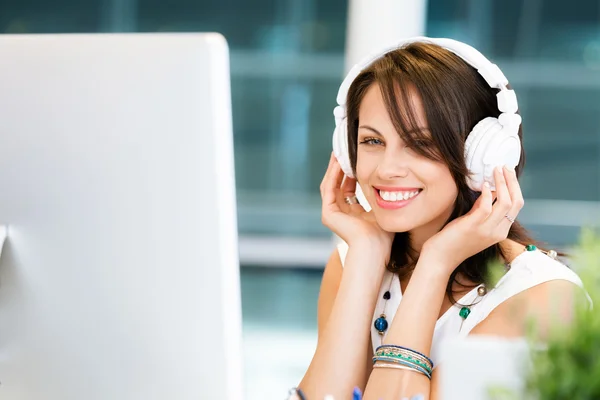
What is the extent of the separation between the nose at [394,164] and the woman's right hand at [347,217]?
17 centimetres

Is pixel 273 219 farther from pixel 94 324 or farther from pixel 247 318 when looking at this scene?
pixel 94 324

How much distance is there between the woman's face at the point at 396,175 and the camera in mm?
1519

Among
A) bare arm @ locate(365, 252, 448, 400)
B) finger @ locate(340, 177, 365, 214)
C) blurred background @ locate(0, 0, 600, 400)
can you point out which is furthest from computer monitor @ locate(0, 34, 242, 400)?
blurred background @ locate(0, 0, 600, 400)

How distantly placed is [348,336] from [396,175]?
297mm

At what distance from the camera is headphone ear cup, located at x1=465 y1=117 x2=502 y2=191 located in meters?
1.47

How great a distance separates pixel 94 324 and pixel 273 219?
6.77m

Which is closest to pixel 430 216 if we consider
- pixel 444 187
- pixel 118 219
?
pixel 444 187

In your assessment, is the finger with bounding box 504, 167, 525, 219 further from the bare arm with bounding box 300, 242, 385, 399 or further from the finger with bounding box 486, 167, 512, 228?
the bare arm with bounding box 300, 242, 385, 399

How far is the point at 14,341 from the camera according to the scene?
0.96 m

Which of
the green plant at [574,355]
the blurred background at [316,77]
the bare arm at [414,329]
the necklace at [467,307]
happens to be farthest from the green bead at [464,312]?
the blurred background at [316,77]

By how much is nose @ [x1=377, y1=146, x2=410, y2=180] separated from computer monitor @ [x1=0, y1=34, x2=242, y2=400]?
2.17 ft

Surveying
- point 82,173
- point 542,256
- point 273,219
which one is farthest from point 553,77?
point 82,173

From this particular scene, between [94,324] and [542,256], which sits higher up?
[94,324]

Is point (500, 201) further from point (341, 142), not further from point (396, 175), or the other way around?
point (341, 142)
